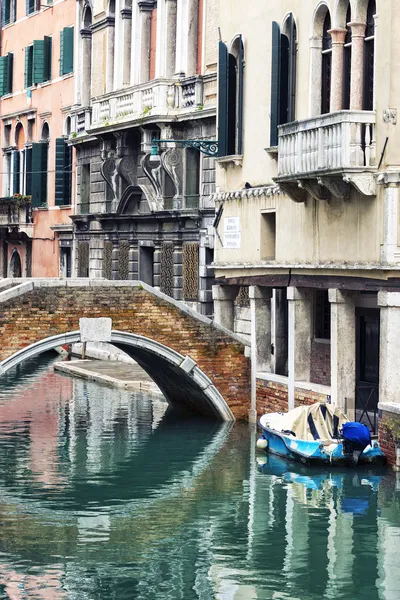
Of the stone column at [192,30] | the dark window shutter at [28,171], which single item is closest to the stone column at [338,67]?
the stone column at [192,30]

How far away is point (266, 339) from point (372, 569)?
9438 millimetres

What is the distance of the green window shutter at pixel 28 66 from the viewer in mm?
41344

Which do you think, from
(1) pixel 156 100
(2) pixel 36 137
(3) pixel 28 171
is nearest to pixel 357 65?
(1) pixel 156 100

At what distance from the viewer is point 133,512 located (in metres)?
17.9

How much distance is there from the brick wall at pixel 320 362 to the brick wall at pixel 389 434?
13.4ft

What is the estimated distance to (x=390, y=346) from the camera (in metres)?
19.8

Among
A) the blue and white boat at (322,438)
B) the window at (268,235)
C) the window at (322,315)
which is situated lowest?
the blue and white boat at (322,438)

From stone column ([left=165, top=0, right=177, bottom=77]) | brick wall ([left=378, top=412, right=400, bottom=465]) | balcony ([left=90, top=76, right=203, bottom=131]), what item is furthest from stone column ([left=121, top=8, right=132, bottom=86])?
brick wall ([left=378, top=412, right=400, bottom=465])

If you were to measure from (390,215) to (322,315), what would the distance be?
5004 millimetres

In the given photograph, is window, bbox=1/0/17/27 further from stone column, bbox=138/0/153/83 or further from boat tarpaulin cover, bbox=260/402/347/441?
boat tarpaulin cover, bbox=260/402/347/441

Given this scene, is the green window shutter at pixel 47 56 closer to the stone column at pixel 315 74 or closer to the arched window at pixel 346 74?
the stone column at pixel 315 74

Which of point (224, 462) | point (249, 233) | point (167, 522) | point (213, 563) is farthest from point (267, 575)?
point (249, 233)

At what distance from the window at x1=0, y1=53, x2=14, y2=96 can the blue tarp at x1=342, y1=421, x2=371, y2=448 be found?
86.2ft

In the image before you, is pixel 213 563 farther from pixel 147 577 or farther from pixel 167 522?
pixel 167 522
